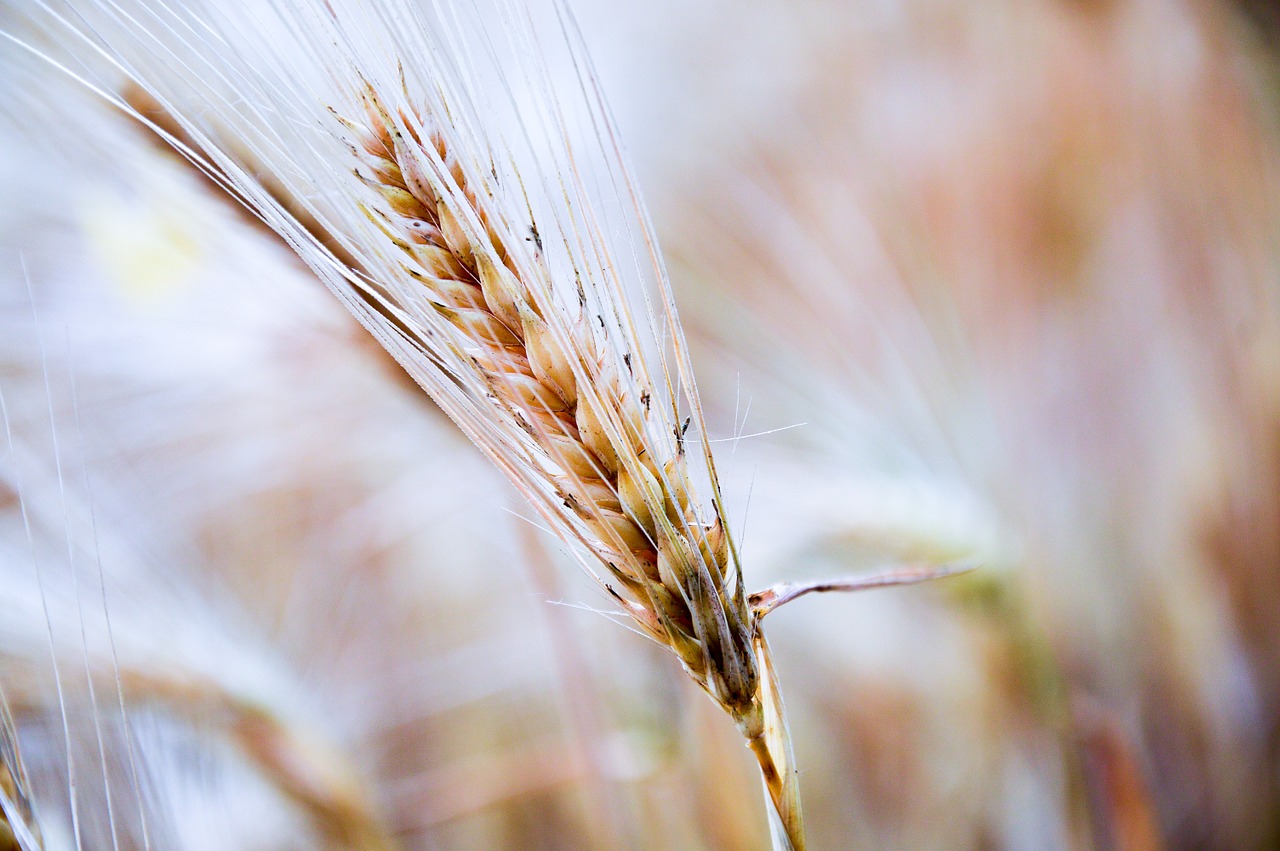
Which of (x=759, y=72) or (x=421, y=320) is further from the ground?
(x=759, y=72)

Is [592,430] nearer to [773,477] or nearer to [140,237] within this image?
[773,477]

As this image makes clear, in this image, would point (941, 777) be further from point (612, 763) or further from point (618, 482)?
point (618, 482)

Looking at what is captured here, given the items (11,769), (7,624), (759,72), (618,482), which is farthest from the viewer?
(759,72)

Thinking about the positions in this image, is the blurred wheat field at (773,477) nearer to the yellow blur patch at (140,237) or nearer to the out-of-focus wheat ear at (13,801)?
the yellow blur patch at (140,237)

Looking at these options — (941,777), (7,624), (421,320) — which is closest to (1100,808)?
(941,777)

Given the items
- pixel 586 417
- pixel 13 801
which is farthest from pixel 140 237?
pixel 586 417

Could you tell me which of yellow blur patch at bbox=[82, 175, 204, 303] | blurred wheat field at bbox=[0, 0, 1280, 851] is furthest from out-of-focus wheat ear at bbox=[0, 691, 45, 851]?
yellow blur patch at bbox=[82, 175, 204, 303]

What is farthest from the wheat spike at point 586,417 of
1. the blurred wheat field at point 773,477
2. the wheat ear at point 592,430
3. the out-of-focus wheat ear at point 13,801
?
the out-of-focus wheat ear at point 13,801
